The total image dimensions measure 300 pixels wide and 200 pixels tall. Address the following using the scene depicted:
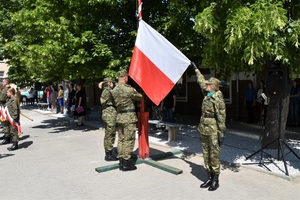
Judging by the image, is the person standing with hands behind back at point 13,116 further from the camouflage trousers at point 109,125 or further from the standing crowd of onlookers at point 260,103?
the standing crowd of onlookers at point 260,103

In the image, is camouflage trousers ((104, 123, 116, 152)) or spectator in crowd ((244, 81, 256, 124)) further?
spectator in crowd ((244, 81, 256, 124))

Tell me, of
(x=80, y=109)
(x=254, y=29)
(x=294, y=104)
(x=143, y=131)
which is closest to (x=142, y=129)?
(x=143, y=131)

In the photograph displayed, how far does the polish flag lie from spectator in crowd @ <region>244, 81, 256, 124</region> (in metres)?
7.06

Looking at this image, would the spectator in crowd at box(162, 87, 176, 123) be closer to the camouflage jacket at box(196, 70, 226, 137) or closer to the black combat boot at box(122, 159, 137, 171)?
the black combat boot at box(122, 159, 137, 171)

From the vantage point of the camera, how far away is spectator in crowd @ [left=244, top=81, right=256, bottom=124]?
39.8ft

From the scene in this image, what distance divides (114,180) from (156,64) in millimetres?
2388

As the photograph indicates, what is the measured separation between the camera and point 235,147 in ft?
26.1

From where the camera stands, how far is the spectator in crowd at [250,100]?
12141 mm

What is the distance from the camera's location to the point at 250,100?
12.2 meters

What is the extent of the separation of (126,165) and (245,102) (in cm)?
803

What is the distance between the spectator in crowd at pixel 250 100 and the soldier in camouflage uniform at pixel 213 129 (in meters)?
7.63

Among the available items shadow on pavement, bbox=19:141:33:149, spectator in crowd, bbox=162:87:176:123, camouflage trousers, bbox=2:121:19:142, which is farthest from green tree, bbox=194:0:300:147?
shadow on pavement, bbox=19:141:33:149

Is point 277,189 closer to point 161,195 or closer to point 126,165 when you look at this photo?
point 161,195

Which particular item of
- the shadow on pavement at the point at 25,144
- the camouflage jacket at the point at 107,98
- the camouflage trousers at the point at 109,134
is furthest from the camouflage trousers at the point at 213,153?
the shadow on pavement at the point at 25,144
